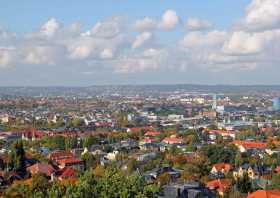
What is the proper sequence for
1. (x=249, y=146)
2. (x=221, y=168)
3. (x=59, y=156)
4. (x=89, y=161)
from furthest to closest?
1. (x=249, y=146)
2. (x=59, y=156)
3. (x=89, y=161)
4. (x=221, y=168)

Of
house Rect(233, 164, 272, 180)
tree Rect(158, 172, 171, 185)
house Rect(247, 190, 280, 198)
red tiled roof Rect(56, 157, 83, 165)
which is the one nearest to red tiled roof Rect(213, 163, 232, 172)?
house Rect(233, 164, 272, 180)

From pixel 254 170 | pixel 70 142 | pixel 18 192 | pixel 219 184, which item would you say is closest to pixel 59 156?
pixel 70 142

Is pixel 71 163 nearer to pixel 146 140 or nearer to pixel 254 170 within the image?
pixel 254 170

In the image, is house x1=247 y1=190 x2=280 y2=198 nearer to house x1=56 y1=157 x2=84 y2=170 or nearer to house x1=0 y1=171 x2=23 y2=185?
house x1=0 y1=171 x2=23 y2=185

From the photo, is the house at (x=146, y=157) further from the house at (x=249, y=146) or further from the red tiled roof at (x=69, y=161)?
the house at (x=249, y=146)

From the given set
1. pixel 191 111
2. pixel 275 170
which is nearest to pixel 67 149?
pixel 275 170

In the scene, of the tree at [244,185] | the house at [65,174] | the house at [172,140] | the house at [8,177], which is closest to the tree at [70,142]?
the house at [172,140]

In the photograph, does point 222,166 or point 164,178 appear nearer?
point 164,178
